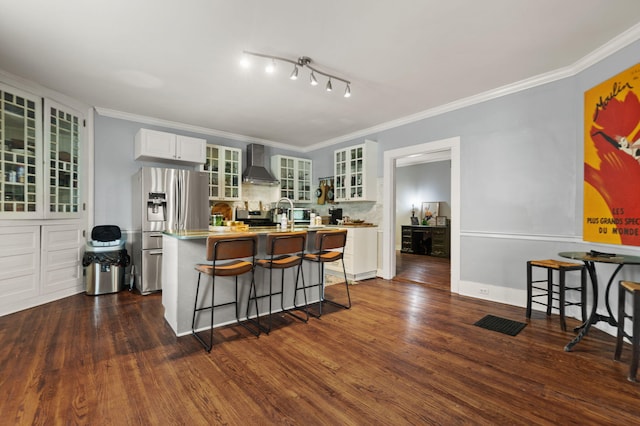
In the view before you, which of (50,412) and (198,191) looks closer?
(50,412)

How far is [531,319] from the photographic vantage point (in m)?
3.13

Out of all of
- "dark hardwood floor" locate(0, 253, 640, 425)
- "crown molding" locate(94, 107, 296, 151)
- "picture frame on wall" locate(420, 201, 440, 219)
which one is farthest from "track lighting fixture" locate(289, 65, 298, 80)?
"picture frame on wall" locate(420, 201, 440, 219)

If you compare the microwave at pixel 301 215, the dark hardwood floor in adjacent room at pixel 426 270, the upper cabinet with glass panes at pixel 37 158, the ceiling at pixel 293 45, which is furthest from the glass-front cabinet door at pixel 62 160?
the dark hardwood floor in adjacent room at pixel 426 270

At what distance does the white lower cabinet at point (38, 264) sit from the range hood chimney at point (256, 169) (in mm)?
2796

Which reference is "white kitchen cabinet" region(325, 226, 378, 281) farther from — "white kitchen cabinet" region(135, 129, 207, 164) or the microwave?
"white kitchen cabinet" region(135, 129, 207, 164)

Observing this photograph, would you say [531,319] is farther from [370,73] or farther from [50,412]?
[50,412]

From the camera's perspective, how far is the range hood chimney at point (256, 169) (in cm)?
564

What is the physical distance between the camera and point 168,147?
15.0 feet

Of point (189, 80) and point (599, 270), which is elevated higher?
point (189, 80)

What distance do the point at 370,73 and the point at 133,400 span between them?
3630mm

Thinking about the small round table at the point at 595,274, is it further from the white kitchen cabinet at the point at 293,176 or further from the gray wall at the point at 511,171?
the white kitchen cabinet at the point at 293,176

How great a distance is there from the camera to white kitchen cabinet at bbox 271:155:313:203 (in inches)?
247

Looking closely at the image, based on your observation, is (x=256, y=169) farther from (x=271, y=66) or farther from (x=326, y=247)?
(x=326, y=247)

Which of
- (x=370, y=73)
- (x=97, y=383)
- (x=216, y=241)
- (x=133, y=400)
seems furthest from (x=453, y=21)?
(x=97, y=383)
